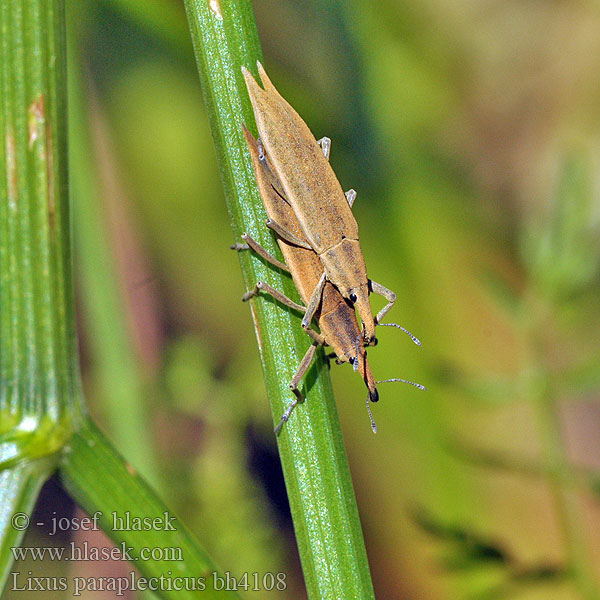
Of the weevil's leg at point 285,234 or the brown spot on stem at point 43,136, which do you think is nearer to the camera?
the brown spot on stem at point 43,136

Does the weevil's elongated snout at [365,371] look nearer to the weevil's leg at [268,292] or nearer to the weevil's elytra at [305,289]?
the weevil's elytra at [305,289]

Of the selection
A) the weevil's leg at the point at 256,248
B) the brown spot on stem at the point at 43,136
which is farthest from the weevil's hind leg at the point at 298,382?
the brown spot on stem at the point at 43,136

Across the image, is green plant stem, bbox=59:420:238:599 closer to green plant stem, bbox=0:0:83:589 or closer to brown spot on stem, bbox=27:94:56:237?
green plant stem, bbox=0:0:83:589

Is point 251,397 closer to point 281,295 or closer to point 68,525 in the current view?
point 68,525

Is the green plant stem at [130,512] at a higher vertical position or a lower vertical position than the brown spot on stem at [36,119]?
lower

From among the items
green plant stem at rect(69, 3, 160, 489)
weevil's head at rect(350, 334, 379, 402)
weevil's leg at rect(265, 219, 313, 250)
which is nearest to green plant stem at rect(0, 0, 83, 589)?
weevil's leg at rect(265, 219, 313, 250)

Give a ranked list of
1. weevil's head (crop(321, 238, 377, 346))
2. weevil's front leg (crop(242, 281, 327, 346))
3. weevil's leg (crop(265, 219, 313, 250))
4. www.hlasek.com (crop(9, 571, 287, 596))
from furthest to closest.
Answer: www.hlasek.com (crop(9, 571, 287, 596))
weevil's head (crop(321, 238, 377, 346))
weevil's leg (crop(265, 219, 313, 250))
weevil's front leg (crop(242, 281, 327, 346))

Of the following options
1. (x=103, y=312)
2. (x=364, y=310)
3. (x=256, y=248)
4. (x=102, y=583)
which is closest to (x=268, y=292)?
(x=256, y=248)

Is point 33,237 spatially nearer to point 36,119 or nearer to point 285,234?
point 36,119

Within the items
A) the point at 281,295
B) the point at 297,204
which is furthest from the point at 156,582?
the point at 297,204
